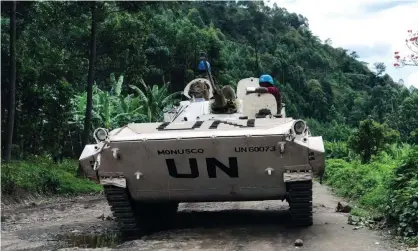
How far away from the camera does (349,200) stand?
12125 millimetres

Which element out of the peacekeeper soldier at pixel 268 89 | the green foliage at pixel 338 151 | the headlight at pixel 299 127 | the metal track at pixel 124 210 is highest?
the peacekeeper soldier at pixel 268 89

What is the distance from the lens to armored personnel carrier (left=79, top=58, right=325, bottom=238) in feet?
22.2

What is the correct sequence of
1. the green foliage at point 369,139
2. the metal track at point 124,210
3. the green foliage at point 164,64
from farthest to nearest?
the green foliage at point 369,139, the green foliage at point 164,64, the metal track at point 124,210

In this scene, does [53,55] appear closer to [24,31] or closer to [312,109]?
[24,31]

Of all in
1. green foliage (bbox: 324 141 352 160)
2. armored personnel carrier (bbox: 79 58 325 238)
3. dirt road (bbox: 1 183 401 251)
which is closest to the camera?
dirt road (bbox: 1 183 401 251)

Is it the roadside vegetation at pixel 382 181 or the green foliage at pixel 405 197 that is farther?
the roadside vegetation at pixel 382 181

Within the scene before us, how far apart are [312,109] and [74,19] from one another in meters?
28.1

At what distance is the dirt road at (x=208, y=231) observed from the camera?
6566mm

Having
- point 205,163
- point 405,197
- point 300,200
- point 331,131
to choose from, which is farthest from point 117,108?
point 331,131

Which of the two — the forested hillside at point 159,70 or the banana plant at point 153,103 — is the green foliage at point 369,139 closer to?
the forested hillside at point 159,70

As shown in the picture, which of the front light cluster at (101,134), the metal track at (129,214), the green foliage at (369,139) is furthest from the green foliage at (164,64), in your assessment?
the front light cluster at (101,134)

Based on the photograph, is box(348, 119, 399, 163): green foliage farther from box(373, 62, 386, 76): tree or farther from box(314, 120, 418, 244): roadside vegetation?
box(373, 62, 386, 76): tree

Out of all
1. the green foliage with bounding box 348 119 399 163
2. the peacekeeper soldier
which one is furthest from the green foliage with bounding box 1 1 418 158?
the peacekeeper soldier

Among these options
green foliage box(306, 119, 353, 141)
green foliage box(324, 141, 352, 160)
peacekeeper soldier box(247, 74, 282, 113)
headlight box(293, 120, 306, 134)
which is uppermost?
peacekeeper soldier box(247, 74, 282, 113)
